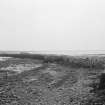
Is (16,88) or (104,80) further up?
(104,80)

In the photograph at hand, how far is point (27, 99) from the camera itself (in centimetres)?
1839

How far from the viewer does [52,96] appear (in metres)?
19.6

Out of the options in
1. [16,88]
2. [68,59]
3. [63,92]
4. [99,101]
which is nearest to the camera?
[99,101]

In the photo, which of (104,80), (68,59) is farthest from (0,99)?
(68,59)

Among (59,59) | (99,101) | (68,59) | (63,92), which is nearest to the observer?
(99,101)

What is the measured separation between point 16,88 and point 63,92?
22.0 feet

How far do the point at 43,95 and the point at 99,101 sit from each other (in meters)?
6.66

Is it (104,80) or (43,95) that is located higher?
(104,80)

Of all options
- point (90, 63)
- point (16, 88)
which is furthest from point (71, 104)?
point (90, 63)

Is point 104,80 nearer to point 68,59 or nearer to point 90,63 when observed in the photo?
point 90,63

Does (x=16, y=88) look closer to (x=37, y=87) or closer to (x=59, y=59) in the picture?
(x=37, y=87)

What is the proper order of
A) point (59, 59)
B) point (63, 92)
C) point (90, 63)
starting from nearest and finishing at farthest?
point (63, 92), point (90, 63), point (59, 59)

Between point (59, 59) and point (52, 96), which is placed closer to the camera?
point (52, 96)

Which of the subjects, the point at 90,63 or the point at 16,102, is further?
the point at 90,63
